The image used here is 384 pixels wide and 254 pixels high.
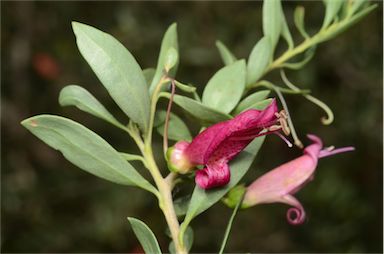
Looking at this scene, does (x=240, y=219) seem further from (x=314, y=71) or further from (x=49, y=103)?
(x=49, y=103)

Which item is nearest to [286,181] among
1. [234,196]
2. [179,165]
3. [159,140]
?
[234,196]

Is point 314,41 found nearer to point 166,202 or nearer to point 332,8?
point 332,8

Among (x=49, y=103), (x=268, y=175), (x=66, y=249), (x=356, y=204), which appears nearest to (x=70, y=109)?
(x=49, y=103)

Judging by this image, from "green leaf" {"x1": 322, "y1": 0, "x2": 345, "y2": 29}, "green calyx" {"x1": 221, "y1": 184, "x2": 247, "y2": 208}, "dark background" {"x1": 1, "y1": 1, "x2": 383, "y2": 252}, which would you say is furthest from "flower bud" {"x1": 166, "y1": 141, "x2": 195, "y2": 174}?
"dark background" {"x1": 1, "y1": 1, "x2": 383, "y2": 252}

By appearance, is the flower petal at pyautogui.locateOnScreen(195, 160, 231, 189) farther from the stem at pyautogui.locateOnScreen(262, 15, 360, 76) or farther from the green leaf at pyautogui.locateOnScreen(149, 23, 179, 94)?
the stem at pyautogui.locateOnScreen(262, 15, 360, 76)

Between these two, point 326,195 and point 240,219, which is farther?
point 240,219

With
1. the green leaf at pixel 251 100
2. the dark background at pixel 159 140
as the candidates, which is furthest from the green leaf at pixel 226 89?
the dark background at pixel 159 140

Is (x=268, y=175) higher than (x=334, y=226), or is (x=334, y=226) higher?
(x=268, y=175)
